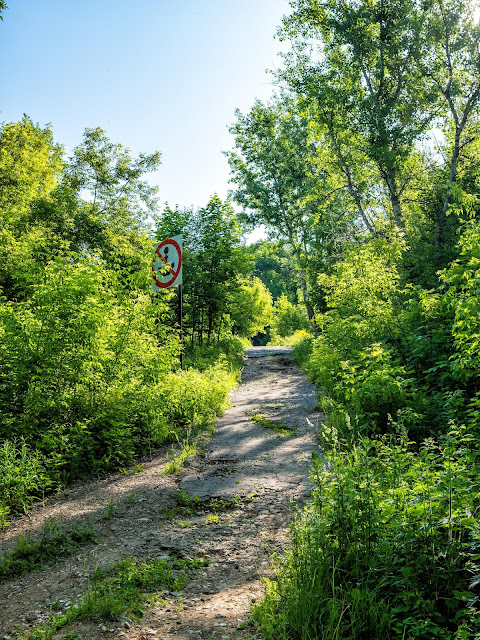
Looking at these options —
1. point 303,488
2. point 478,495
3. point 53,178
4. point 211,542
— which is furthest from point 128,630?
point 53,178

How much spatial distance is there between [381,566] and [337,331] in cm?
696

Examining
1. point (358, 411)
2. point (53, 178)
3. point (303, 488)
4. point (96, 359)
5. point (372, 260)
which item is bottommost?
point (303, 488)

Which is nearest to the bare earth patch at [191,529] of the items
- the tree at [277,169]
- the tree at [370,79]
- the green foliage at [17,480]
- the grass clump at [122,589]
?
the grass clump at [122,589]

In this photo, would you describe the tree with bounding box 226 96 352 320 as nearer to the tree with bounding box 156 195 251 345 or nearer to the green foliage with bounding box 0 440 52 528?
the tree with bounding box 156 195 251 345

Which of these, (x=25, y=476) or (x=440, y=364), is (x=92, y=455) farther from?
(x=440, y=364)

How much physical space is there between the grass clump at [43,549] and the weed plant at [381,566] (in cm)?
189

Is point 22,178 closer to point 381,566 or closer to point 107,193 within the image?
point 107,193

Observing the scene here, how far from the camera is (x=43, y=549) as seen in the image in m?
3.83

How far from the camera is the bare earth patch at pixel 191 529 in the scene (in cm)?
294

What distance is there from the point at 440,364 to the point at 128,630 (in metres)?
4.90

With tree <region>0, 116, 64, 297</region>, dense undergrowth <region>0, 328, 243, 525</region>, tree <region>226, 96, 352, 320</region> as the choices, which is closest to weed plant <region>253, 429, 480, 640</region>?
dense undergrowth <region>0, 328, 243, 525</region>

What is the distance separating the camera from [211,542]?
4.11 meters

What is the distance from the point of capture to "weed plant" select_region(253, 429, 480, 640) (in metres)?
2.35

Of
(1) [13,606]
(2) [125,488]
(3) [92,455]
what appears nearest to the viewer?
(1) [13,606]
